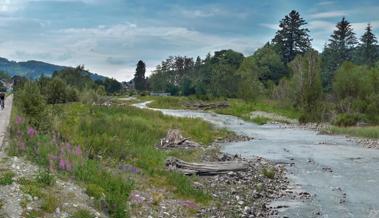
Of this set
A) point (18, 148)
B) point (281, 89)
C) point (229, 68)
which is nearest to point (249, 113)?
point (281, 89)

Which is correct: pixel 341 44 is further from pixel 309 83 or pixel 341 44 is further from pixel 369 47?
pixel 309 83

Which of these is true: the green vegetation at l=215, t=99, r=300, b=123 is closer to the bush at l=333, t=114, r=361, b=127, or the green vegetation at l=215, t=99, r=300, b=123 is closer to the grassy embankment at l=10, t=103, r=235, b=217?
the bush at l=333, t=114, r=361, b=127

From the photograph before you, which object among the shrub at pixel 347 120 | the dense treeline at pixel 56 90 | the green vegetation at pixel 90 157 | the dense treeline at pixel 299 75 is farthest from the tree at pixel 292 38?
the green vegetation at pixel 90 157

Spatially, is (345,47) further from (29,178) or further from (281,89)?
(29,178)

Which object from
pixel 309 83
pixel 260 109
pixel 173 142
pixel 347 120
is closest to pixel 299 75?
pixel 309 83

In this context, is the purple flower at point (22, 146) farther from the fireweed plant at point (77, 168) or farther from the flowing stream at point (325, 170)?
the flowing stream at point (325, 170)

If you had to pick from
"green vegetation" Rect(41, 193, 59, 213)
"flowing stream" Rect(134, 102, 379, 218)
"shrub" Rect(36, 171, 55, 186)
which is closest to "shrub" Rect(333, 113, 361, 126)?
"flowing stream" Rect(134, 102, 379, 218)

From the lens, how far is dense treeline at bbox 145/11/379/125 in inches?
2425

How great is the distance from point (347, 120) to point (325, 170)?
29.0 meters

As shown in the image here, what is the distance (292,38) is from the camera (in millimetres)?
135000

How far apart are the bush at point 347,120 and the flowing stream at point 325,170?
9.22 meters

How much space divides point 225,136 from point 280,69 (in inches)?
3394

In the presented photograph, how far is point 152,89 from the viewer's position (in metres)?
189

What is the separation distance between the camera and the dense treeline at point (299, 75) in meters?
61.6
